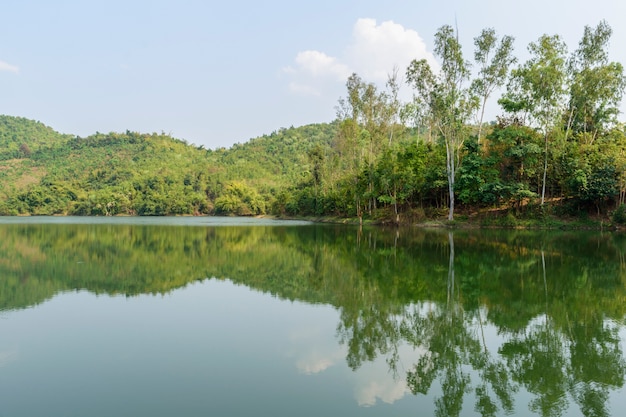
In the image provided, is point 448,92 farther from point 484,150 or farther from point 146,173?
point 146,173

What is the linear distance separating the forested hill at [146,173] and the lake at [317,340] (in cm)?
5836

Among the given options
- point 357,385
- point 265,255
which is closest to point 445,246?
point 265,255

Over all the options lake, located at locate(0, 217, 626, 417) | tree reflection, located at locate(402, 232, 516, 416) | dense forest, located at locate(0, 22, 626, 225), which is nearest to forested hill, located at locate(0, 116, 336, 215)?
dense forest, located at locate(0, 22, 626, 225)

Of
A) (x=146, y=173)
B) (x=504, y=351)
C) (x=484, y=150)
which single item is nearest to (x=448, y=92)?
(x=484, y=150)

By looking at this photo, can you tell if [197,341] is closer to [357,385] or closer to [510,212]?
[357,385]

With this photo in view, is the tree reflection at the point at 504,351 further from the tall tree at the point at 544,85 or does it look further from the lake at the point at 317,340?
the tall tree at the point at 544,85

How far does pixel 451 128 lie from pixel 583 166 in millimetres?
9833

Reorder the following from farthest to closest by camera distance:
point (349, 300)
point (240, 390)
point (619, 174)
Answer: point (619, 174) < point (349, 300) < point (240, 390)

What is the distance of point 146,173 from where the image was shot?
11512 cm

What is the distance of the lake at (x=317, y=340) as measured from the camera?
205 inches

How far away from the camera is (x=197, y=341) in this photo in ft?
24.8

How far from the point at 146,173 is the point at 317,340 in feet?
381

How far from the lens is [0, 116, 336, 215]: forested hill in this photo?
323ft

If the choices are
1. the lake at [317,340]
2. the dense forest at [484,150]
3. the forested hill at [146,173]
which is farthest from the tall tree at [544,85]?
the forested hill at [146,173]
